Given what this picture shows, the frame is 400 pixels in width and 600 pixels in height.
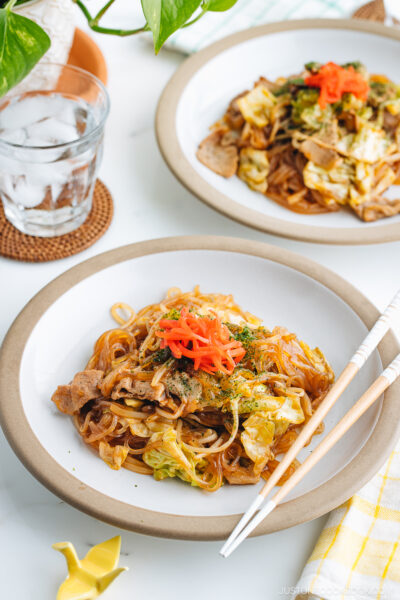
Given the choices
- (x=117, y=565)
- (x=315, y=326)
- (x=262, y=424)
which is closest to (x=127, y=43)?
(x=315, y=326)

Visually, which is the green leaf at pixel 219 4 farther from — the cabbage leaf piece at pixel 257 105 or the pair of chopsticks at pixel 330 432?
the pair of chopsticks at pixel 330 432

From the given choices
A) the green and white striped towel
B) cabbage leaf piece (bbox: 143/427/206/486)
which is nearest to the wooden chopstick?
cabbage leaf piece (bbox: 143/427/206/486)

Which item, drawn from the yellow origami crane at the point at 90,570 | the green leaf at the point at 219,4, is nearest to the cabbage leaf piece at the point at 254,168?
the green leaf at the point at 219,4

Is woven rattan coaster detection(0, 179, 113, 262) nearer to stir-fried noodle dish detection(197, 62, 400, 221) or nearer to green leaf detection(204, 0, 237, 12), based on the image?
stir-fried noodle dish detection(197, 62, 400, 221)

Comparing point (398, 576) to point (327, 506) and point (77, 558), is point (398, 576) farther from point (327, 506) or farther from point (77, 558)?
point (77, 558)

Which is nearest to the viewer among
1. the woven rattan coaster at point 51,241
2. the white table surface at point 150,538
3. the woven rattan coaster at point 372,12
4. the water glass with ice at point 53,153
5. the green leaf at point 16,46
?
the white table surface at point 150,538
